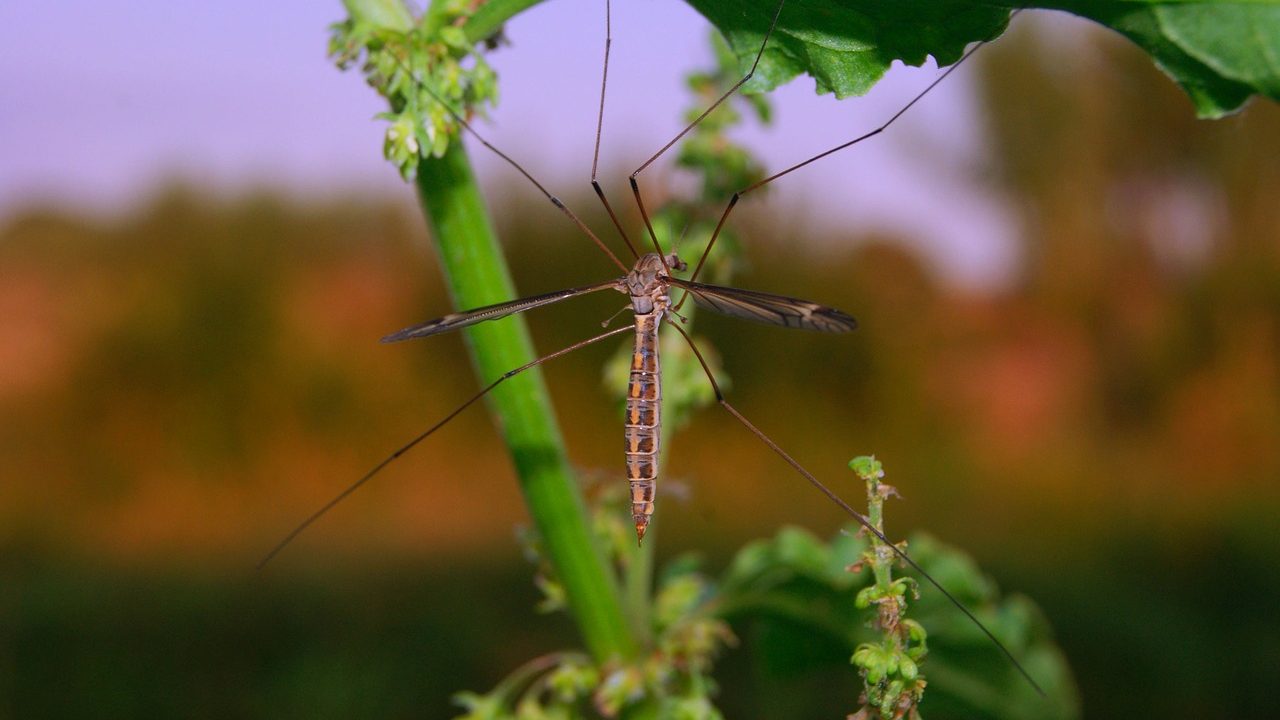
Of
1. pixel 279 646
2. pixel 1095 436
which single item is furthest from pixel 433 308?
pixel 1095 436

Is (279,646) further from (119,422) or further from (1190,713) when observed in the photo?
(1190,713)

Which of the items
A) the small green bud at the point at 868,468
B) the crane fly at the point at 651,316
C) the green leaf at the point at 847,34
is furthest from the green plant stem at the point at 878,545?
the green leaf at the point at 847,34

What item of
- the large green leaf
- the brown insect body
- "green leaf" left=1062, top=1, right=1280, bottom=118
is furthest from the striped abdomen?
"green leaf" left=1062, top=1, right=1280, bottom=118

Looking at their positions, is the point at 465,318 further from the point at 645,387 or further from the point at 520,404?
the point at 645,387

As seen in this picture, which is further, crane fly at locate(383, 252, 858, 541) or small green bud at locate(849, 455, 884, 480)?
crane fly at locate(383, 252, 858, 541)

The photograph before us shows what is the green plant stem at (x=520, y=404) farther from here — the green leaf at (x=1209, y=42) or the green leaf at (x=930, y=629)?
the green leaf at (x=1209, y=42)

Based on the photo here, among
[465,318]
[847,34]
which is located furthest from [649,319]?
[847,34]

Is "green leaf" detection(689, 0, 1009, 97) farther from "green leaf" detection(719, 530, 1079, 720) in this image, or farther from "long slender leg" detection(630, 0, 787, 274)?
"green leaf" detection(719, 530, 1079, 720)
